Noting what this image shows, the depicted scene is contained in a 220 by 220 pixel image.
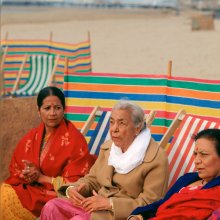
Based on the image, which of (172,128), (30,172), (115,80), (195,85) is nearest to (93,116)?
(115,80)

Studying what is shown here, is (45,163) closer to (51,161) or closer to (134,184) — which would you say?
(51,161)

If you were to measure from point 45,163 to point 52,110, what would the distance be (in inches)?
14.3

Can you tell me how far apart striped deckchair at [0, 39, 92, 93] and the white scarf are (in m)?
5.77

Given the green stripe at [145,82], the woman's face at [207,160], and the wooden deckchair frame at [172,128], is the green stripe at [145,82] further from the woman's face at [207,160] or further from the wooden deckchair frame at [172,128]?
the woman's face at [207,160]

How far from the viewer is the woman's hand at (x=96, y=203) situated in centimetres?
412

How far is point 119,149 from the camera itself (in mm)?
4363

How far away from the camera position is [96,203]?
4137 mm

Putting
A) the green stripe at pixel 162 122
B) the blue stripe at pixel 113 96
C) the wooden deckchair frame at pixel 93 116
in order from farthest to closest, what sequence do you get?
the blue stripe at pixel 113 96 < the green stripe at pixel 162 122 < the wooden deckchair frame at pixel 93 116

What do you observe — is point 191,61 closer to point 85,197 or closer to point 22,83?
point 22,83

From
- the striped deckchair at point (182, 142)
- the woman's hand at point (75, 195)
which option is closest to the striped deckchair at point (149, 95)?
the striped deckchair at point (182, 142)

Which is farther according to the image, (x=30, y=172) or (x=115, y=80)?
(x=115, y=80)

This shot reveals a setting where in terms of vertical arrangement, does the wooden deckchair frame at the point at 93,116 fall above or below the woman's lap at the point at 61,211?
above

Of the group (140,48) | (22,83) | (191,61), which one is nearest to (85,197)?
(22,83)

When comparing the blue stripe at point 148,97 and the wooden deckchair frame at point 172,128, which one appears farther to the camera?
the blue stripe at point 148,97
